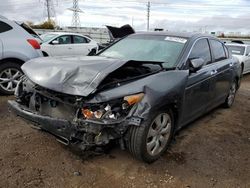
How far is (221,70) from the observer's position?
17.4 feet

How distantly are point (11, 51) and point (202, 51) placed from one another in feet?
13.0

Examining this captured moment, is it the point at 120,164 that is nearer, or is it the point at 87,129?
the point at 87,129

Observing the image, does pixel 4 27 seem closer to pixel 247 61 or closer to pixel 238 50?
pixel 247 61

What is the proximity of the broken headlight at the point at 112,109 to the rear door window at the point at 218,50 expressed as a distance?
8.55 ft

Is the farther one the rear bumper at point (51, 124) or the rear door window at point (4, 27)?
the rear door window at point (4, 27)

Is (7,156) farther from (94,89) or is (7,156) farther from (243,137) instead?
(243,137)

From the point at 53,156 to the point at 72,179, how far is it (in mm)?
577

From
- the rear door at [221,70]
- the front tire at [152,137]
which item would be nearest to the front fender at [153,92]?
the front tire at [152,137]

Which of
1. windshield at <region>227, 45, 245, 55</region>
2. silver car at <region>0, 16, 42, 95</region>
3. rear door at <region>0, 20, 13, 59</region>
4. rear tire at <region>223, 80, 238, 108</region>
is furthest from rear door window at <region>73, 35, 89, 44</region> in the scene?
rear tire at <region>223, 80, 238, 108</region>

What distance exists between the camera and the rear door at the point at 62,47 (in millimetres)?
11852

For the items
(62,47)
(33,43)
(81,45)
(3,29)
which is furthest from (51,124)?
(81,45)

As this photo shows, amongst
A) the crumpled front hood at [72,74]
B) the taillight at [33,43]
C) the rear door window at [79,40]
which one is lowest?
the rear door window at [79,40]

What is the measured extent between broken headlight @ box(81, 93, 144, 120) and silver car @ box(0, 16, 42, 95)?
384 cm

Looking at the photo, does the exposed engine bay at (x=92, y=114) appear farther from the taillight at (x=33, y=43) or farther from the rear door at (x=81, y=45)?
the rear door at (x=81, y=45)
